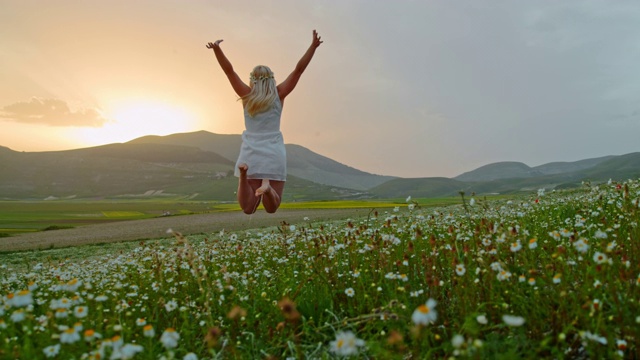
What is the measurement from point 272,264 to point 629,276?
218 inches

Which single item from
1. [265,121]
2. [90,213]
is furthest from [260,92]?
[90,213]

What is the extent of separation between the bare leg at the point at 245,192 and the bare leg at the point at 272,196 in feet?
0.69

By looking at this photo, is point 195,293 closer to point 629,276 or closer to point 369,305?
point 369,305

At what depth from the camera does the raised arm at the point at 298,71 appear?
7566mm

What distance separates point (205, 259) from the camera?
8.69m

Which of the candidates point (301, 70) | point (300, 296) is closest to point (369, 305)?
point (300, 296)

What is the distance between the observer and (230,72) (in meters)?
7.71

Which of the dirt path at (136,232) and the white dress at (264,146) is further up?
the white dress at (264,146)

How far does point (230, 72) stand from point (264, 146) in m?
1.48

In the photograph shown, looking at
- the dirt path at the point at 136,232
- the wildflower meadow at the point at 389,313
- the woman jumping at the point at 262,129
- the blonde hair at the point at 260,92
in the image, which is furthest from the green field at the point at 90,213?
the wildflower meadow at the point at 389,313

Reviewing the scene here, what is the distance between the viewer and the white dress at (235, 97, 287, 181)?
748cm

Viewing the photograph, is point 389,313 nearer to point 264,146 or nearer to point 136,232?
point 264,146

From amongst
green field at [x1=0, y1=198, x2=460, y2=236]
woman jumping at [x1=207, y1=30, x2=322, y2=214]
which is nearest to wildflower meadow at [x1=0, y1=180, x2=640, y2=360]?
woman jumping at [x1=207, y1=30, x2=322, y2=214]

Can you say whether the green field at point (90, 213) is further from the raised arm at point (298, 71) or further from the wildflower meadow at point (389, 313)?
the wildflower meadow at point (389, 313)
